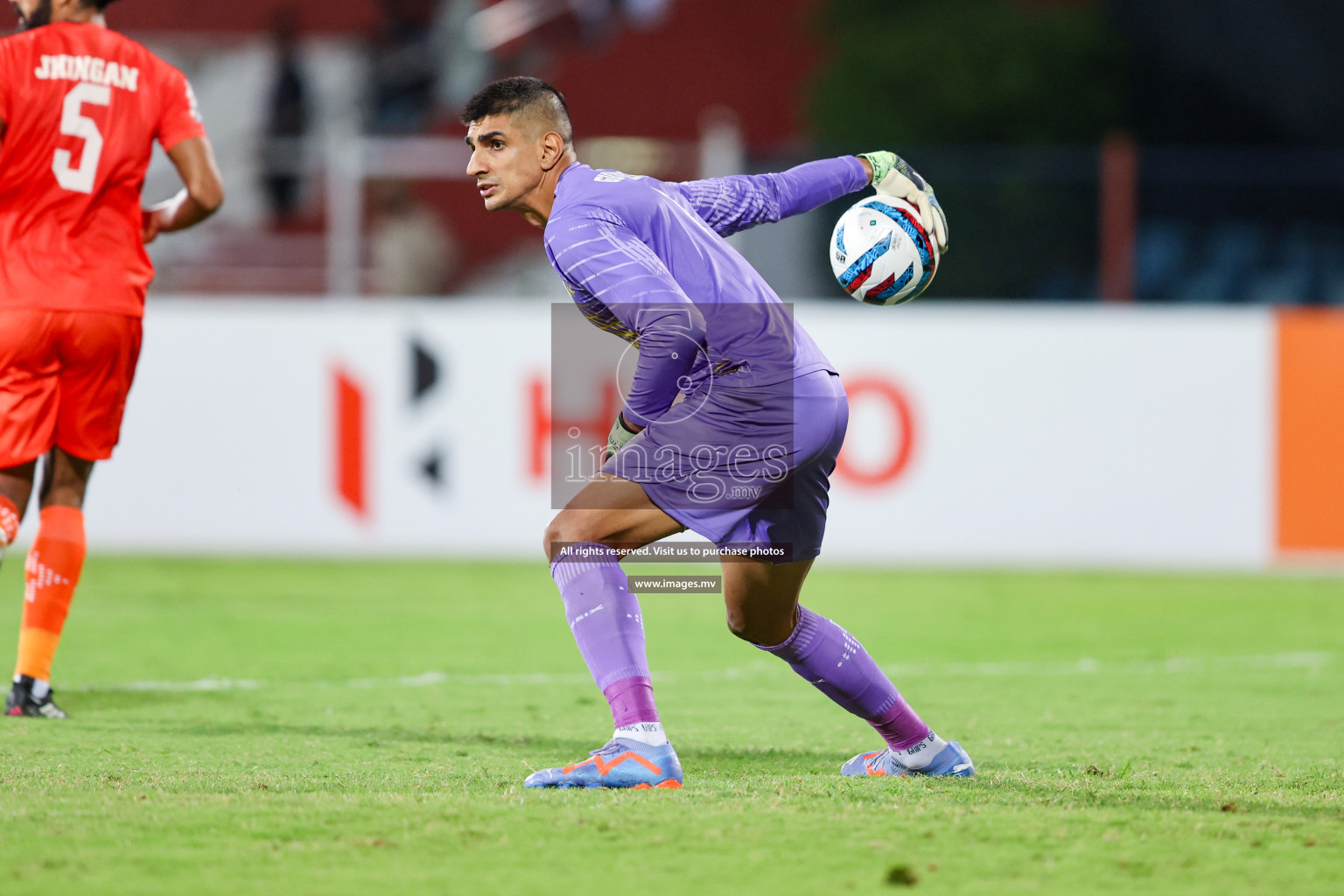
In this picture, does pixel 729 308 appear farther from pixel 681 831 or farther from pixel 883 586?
pixel 883 586

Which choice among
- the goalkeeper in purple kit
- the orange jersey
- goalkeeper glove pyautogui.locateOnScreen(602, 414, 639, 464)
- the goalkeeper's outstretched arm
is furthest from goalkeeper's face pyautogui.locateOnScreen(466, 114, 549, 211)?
the orange jersey

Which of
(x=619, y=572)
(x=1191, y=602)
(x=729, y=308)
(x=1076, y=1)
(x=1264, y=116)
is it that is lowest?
(x=1191, y=602)

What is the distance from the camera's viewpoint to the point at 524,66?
18453 millimetres

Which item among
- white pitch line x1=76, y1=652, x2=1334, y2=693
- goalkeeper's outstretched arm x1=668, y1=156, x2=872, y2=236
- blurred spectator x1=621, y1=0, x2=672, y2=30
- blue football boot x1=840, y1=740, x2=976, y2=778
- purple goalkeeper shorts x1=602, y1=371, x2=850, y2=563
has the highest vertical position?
blurred spectator x1=621, y1=0, x2=672, y2=30

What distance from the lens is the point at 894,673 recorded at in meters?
6.76

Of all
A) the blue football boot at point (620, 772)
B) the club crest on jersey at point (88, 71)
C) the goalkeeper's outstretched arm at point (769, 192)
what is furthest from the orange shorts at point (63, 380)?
the blue football boot at point (620, 772)

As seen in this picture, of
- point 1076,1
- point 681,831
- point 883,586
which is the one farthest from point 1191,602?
point 1076,1

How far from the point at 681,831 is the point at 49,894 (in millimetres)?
1307

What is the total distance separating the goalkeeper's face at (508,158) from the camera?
168 inches

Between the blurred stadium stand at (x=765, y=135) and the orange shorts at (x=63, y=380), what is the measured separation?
6.44 metres

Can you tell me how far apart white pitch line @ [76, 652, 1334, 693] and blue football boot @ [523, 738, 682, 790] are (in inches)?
88.7

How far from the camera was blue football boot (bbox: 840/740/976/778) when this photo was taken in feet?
14.7

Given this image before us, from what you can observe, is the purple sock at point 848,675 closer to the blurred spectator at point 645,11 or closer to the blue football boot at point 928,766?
the blue football boot at point 928,766

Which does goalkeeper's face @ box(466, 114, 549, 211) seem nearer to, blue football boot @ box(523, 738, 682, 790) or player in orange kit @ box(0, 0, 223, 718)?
blue football boot @ box(523, 738, 682, 790)
